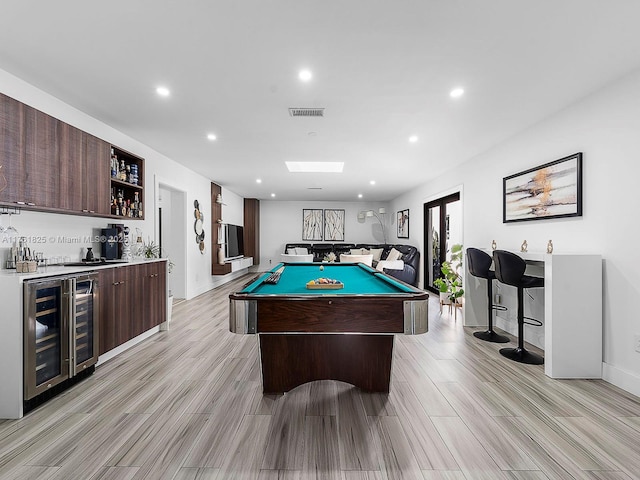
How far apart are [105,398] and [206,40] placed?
2609 mm

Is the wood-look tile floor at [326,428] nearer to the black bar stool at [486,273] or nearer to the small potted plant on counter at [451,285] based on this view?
the black bar stool at [486,273]

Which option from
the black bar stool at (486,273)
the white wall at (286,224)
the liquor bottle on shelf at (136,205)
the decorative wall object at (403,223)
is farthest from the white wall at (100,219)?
the decorative wall object at (403,223)

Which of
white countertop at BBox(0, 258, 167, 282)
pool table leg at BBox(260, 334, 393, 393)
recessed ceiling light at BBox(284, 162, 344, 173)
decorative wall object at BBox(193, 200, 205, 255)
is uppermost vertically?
recessed ceiling light at BBox(284, 162, 344, 173)

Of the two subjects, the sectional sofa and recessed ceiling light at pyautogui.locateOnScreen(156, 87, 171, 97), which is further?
the sectional sofa

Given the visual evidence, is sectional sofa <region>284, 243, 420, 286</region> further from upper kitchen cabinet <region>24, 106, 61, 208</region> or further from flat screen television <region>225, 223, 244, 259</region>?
upper kitchen cabinet <region>24, 106, 61, 208</region>

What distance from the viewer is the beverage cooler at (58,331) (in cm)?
215

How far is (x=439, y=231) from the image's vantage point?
6.67 metres

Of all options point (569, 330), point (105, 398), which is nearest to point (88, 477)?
point (105, 398)

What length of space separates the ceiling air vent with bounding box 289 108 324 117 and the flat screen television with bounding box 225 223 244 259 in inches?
206

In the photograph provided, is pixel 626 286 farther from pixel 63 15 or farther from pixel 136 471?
pixel 63 15

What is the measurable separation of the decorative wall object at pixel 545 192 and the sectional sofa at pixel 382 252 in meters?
3.23

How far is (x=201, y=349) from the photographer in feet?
11.1

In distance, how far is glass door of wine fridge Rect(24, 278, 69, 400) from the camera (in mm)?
2141

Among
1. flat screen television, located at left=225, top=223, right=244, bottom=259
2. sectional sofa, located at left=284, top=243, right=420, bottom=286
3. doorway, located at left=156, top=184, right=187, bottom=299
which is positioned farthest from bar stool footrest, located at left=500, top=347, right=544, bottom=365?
flat screen television, located at left=225, top=223, right=244, bottom=259
